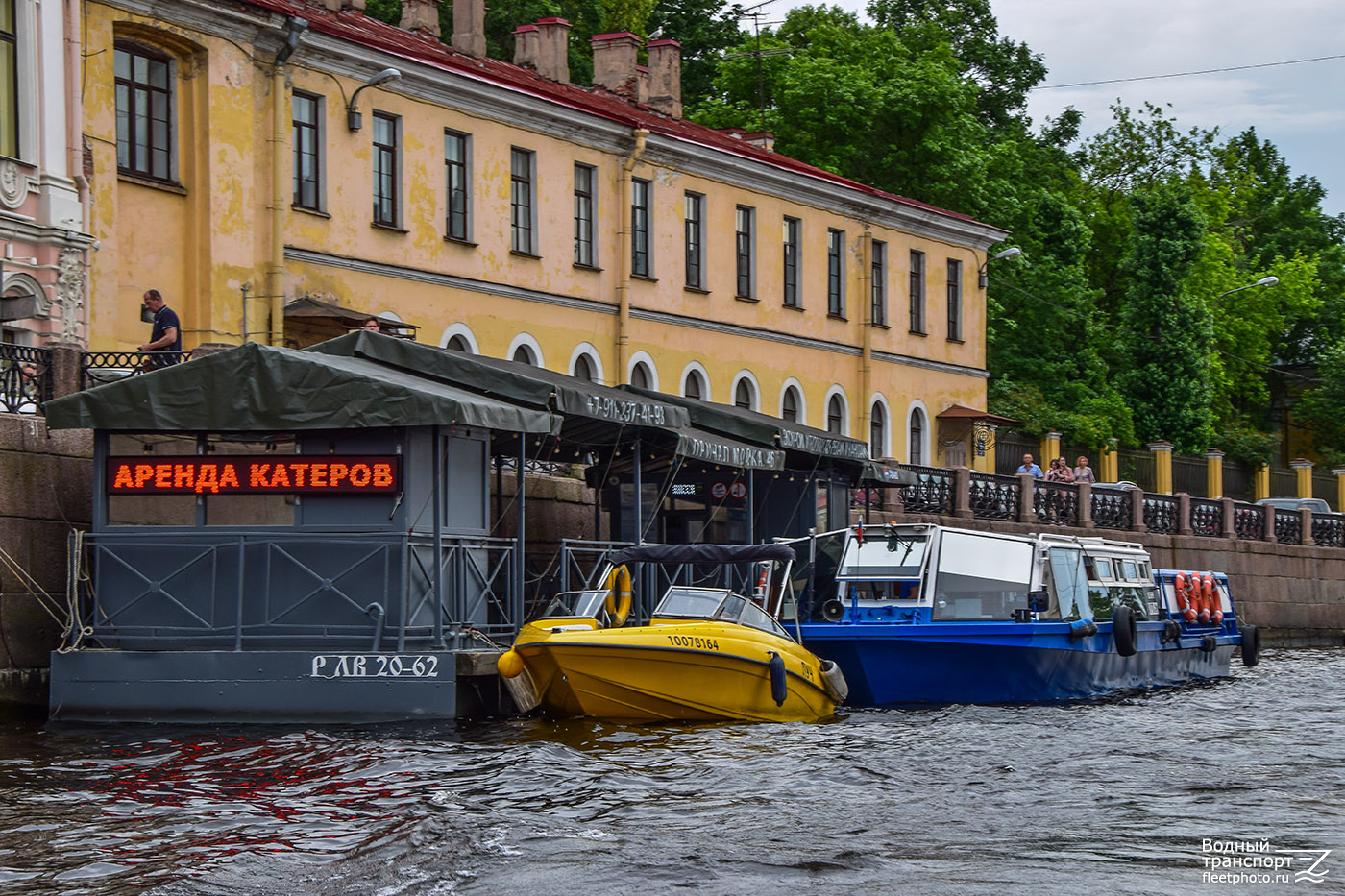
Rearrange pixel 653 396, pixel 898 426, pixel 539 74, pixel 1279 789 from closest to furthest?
pixel 1279 789 < pixel 653 396 < pixel 539 74 < pixel 898 426

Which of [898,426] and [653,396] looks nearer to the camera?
[653,396]

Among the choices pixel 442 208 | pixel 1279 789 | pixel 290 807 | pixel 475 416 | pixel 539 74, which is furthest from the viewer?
pixel 539 74

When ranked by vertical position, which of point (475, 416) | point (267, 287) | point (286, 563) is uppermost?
point (267, 287)

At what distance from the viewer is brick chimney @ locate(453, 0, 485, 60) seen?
39312 millimetres

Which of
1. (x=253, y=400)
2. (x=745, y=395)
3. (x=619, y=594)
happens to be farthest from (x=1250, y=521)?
(x=253, y=400)

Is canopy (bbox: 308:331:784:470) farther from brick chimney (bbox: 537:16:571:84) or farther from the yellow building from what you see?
brick chimney (bbox: 537:16:571:84)

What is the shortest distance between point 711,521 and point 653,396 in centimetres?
235

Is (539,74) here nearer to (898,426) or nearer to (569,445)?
(898,426)

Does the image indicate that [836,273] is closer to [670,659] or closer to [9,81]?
[9,81]

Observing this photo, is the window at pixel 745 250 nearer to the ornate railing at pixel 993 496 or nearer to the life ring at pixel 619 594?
the ornate railing at pixel 993 496

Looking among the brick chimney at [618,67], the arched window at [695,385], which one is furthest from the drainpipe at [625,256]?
the brick chimney at [618,67]

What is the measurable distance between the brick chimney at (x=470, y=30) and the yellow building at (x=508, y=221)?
7cm

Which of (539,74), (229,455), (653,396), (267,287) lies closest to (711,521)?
(653,396)

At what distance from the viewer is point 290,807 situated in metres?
14.7
